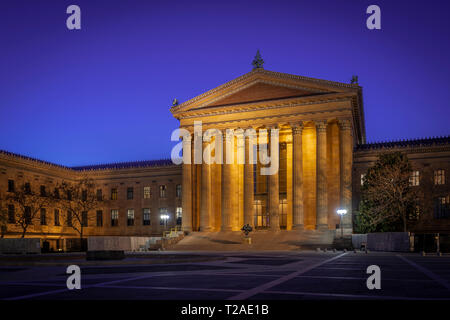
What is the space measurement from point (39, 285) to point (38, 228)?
185 ft

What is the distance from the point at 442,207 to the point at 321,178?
14946 millimetres

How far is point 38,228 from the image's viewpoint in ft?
216

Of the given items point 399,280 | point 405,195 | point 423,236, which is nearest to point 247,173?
point 405,195

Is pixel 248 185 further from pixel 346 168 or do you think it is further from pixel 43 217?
pixel 43 217

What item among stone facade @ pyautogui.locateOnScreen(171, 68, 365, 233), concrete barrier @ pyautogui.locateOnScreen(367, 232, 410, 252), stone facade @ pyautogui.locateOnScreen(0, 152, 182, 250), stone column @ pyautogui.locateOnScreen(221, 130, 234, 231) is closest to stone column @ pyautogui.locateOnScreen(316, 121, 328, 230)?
stone facade @ pyautogui.locateOnScreen(171, 68, 365, 233)

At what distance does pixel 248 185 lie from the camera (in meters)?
56.6

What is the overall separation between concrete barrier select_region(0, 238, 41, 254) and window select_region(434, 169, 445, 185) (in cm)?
4381

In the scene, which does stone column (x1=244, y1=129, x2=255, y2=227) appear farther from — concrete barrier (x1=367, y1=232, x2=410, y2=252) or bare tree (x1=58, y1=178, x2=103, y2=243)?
bare tree (x1=58, y1=178, x2=103, y2=243)

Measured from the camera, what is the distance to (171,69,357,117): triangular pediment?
54156mm

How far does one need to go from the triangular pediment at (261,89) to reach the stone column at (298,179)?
433 cm

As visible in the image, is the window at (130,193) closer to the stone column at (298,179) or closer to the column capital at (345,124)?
the stone column at (298,179)

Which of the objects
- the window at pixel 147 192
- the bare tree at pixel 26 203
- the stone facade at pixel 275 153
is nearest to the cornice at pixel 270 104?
the stone facade at pixel 275 153
